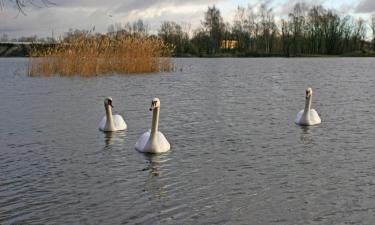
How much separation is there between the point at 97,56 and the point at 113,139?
67.0ft

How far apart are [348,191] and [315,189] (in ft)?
1.55

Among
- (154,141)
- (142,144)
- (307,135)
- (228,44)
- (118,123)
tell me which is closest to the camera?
(154,141)

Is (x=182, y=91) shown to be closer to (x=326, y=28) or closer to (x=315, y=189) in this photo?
(x=315, y=189)

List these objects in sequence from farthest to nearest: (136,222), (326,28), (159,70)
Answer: (326,28), (159,70), (136,222)

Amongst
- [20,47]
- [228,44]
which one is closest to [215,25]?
[228,44]

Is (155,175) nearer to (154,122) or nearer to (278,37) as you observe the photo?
(154,122)

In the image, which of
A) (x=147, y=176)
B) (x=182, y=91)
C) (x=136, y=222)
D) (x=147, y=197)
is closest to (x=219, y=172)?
(x=147, y=176)

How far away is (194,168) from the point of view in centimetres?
916

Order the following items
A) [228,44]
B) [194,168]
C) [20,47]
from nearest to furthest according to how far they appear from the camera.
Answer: [194,168], [20,47], [228,44]

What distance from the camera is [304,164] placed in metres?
9.40

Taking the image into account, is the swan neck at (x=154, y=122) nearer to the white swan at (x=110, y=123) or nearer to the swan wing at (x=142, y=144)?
the swan wing at (x=142, y=144)

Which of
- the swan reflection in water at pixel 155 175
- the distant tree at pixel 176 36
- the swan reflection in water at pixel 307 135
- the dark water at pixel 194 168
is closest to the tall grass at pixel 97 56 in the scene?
the dark water at pixel 194 168

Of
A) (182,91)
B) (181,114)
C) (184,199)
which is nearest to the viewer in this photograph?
(184,199)

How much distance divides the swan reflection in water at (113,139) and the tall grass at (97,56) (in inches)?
717
